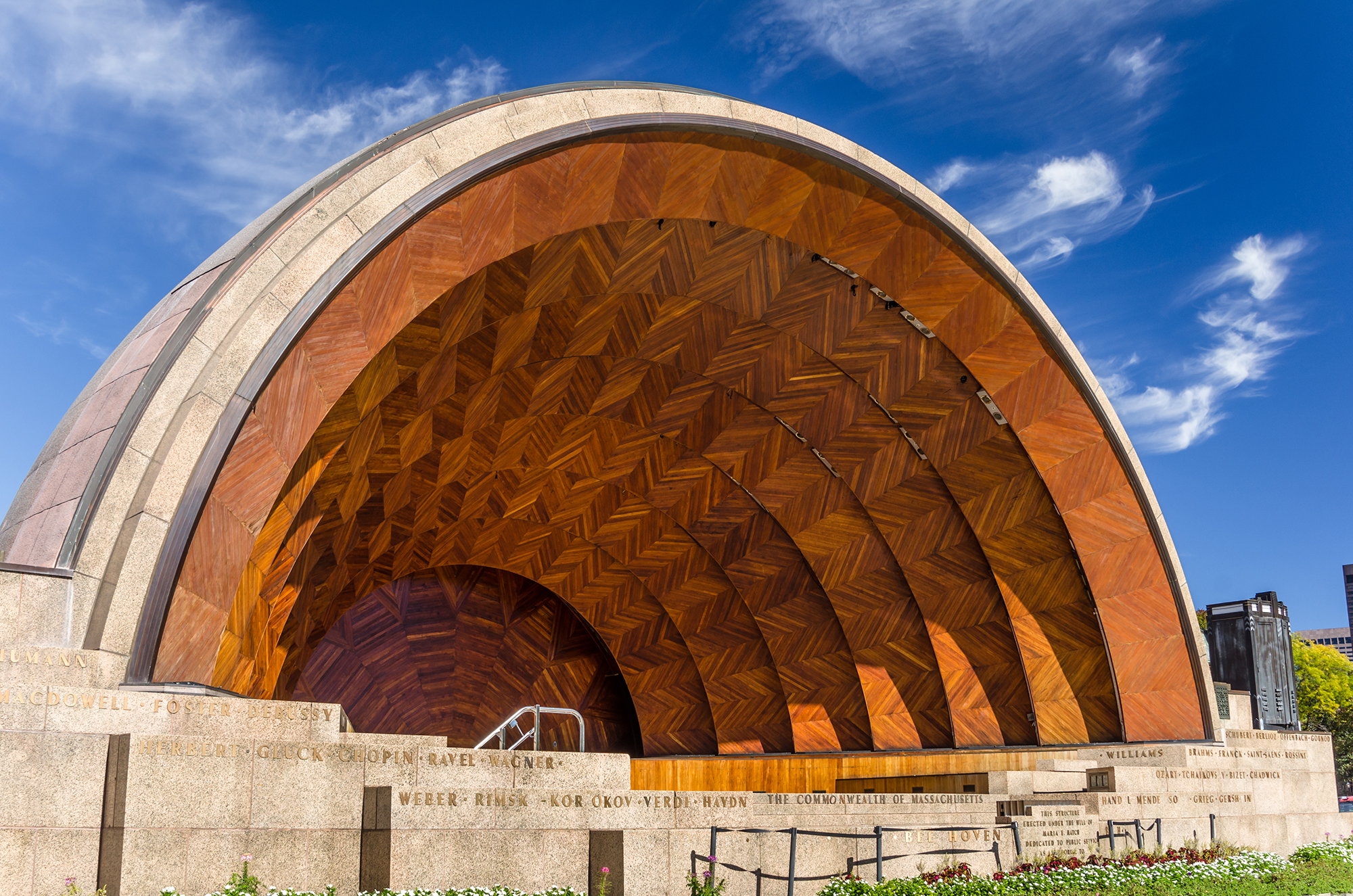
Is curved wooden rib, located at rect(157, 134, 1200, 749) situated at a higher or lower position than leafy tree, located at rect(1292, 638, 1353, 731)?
higher

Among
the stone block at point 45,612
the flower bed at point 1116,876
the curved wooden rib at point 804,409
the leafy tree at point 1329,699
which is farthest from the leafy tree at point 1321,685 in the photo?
the stone block at point 45,612

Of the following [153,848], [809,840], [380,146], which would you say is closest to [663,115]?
[380,146]

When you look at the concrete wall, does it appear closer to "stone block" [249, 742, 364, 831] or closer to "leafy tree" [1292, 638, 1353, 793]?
"stone block" [249, 742, 364, 831]

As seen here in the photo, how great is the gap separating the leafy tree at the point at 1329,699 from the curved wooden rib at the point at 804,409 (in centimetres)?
2952

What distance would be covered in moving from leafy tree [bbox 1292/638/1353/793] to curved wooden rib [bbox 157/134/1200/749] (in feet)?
96.8

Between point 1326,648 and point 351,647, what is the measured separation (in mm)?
45840

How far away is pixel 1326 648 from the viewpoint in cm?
5053

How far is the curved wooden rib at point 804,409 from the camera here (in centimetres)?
→ 1421

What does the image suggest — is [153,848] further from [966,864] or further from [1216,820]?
[1216,820]

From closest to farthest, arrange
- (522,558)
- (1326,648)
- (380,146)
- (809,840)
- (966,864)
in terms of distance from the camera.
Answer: (809,840) < (966,864) < (380,146) < (522,558) < (1326,648)

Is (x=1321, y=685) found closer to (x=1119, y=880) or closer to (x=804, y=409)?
(x=804, y=409)

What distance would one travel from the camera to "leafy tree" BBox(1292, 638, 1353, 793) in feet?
151

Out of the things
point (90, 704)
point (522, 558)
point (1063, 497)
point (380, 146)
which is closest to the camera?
point (90, 704)

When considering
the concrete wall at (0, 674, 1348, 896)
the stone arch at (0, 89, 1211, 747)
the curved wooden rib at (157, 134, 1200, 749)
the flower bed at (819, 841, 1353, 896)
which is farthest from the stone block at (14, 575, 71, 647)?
the flower bed at (819, 841, 1353, 896)
